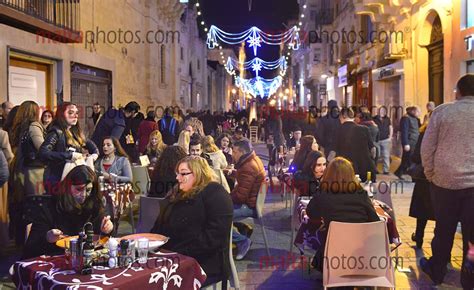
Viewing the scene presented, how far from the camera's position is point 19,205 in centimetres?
623

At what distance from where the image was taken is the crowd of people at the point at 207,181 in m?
4.03

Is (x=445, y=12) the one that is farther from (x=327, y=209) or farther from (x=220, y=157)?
(x=327, y=209)

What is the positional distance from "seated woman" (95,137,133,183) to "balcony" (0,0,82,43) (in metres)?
3.79

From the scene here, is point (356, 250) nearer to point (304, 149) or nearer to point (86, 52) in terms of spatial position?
point (304, 149)

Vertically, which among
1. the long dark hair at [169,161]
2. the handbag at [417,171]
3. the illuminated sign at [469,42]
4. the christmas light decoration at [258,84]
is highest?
the christmas light decoration at [258,84]

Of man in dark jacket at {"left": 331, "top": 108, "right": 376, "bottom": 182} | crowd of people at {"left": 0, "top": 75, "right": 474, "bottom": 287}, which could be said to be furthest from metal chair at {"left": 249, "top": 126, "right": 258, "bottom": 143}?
man in dark jacket at {"left": 331, "top": 108, "right": 376, "bottom": 182}

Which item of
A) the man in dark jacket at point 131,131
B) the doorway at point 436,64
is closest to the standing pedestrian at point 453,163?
the man in dark jacket at point 131,131

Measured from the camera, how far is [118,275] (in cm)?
307

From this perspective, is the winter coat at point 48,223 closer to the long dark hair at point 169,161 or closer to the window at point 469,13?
the long dark hair at point 169,161

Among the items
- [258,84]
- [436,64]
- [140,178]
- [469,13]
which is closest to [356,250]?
[140,178]

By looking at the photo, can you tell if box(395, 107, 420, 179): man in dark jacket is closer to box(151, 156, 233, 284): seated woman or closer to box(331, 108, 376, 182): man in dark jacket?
box(331, 108, 376, 182): man in dark jacket

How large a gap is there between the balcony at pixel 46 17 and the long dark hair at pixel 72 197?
20.5ft

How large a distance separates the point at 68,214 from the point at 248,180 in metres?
2.79

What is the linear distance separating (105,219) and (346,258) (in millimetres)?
1813
